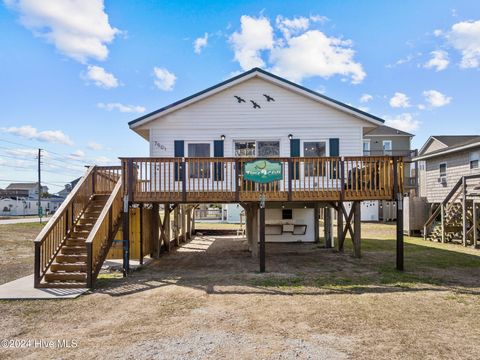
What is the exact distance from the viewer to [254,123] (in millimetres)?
12984

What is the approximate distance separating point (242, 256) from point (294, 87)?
688 cm

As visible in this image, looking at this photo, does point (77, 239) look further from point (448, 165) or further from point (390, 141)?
point (390, 141)

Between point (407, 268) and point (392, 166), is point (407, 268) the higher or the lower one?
the lower one

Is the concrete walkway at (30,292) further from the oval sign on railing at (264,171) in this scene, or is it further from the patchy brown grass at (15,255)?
the oval sign on railing at (264,171)

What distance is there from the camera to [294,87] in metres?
12.8

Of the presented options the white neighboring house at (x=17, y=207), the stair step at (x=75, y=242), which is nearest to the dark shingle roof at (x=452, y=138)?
the stair step at (x=75, y=242)

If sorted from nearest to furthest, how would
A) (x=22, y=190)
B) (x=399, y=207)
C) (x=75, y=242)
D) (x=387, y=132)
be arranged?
(x=75, y=242)
(x=399, y=207)
(x=387, y=132)
(x=22, y=190)

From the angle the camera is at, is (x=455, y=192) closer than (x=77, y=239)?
No

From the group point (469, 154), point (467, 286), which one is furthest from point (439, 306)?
point (469, 154)

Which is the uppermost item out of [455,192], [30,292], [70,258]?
[455,192]

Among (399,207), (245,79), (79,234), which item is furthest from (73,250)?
(399,207)

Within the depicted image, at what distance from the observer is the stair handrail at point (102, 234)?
7.73m

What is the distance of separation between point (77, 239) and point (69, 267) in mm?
1047

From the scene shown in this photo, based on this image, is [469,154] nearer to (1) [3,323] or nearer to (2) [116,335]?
(2) [116,335]
